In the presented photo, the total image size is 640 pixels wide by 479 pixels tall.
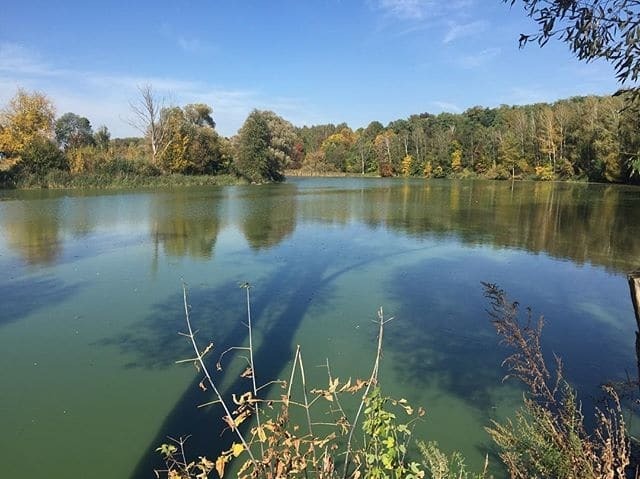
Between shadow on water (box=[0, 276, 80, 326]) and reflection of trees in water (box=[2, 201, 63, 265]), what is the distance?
1.62m

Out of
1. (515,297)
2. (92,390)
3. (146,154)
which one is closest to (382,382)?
(92,390)

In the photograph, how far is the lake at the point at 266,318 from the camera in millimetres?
3730

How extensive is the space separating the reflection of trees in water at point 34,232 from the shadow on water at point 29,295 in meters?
1.62

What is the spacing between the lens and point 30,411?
3.88 meters

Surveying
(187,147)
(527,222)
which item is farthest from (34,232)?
(187,147)

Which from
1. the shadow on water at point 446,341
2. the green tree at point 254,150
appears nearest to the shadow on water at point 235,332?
the shadow on water at point 446,341

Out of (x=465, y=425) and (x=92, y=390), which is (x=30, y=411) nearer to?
(x=92, y=390)

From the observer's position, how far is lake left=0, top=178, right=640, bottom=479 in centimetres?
373

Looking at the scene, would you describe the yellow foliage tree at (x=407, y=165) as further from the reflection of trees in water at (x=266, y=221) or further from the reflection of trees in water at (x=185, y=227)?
the reflection of trees in water at (x=185, y=227)

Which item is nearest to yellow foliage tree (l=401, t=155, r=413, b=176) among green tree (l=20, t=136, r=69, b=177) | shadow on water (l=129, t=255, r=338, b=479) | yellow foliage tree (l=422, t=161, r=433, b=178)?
yellow foliage tree (l=422, t=161, r=433, b=178)

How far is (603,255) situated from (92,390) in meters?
10.4

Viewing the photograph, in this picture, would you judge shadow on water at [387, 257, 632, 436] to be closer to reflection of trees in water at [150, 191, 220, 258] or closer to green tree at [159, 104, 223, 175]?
reflection of trees in water at [150, 191, 220, 258]

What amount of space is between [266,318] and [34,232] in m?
9.35

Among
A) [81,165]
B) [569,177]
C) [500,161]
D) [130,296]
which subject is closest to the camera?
[130,296]
